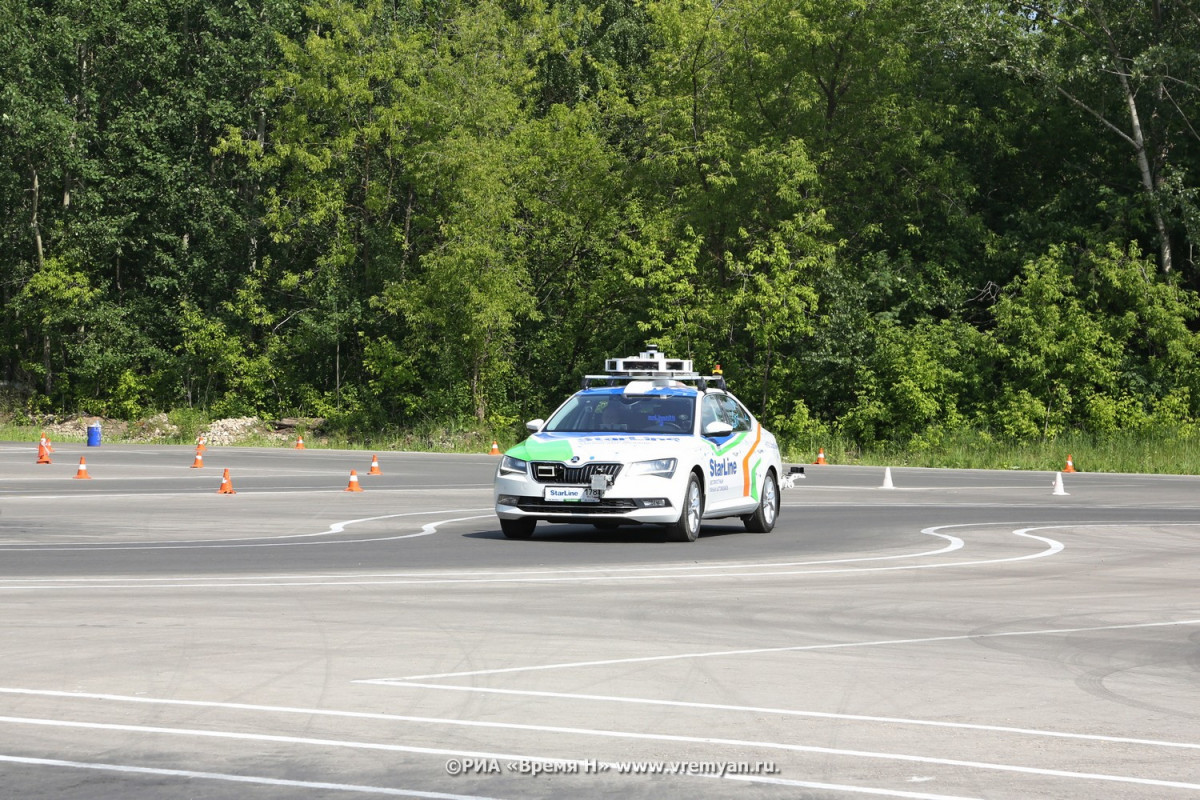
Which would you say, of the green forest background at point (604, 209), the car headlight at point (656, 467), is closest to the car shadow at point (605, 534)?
the car headlight at point (656, 467)

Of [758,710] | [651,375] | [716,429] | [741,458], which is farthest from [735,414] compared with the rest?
[758,710]

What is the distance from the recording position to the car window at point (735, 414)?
65.1ft

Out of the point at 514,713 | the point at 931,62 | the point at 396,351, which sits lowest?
the point at 514,713

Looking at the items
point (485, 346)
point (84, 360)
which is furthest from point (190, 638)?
point (84, 360)

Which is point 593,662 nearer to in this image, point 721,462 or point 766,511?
point 721,462

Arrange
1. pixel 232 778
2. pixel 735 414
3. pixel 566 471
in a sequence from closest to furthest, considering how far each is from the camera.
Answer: pixel 232 778
pixel 566 471
pixel 735 414

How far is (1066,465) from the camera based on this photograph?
123ft

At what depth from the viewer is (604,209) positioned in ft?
187

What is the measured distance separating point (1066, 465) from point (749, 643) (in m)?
28.7

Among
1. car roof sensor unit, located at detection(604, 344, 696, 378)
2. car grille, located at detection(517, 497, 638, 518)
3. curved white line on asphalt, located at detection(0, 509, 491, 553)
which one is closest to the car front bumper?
car grille, located at detection(517, 497, 638, 518)

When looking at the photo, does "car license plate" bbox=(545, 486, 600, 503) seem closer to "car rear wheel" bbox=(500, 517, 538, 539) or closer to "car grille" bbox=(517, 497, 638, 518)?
"car grille" bbox=(517, 497, 638, 518)

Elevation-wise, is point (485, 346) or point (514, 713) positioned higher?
point (485, 346)

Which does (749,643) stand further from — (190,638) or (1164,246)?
(1164,246)

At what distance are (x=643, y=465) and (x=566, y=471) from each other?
2.77ft
